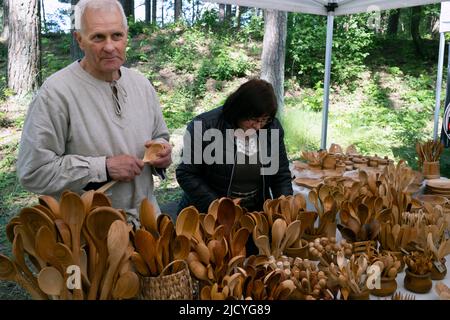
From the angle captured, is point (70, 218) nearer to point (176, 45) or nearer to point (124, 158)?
point (124, 158)

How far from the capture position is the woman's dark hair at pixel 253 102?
1578mm

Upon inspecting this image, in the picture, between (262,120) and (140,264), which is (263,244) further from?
(262,120)

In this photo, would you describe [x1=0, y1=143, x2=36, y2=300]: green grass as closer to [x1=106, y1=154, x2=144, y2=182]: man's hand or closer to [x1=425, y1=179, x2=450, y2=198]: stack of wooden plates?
[x1=106, y1=154, x2=144, y2=182]: man's hand

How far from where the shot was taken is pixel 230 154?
5.57 feet

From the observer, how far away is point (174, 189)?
453cm

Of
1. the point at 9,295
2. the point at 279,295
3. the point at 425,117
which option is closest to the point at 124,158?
the point at 279,295

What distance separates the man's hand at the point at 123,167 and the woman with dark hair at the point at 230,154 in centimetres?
55

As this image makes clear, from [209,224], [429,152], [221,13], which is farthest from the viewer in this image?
[221,13]

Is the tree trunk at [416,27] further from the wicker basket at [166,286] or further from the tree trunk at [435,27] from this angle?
the wicker basket at [166,286]

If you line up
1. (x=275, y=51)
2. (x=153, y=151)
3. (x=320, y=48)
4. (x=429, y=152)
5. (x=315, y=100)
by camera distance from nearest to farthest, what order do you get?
1. (x=153, y=151)
2. (x=429, y=152)
3. (x=275, y=51)
4. (x=315, y=100)
5. (x=320, y=48)

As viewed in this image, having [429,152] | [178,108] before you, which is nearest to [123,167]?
[429,152]

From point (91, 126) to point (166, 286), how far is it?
0.55 m

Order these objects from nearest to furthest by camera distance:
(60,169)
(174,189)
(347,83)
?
(60,169), (174,189), (347,83)
